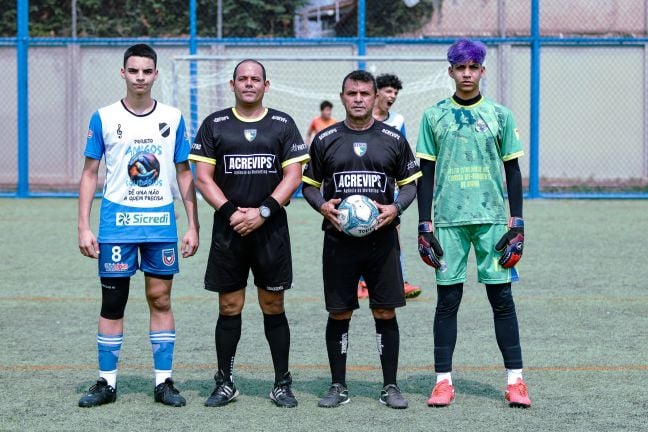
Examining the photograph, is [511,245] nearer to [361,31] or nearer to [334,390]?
[334,390]

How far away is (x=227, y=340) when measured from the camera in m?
6.03

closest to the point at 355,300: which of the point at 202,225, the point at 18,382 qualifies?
the point at 18,382

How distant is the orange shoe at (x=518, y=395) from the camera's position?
5750mm

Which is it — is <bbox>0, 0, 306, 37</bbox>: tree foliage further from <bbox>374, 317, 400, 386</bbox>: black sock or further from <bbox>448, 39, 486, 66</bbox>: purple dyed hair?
<bbox>374, 317, 400, 386</bbox>: black sock

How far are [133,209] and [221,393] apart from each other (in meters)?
1.08

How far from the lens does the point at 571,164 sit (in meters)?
20.8

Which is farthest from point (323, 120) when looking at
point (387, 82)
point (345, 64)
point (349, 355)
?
point (349, 355)

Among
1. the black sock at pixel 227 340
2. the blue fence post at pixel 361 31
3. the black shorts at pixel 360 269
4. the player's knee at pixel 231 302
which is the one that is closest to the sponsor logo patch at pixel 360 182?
the black shorts at pixel 360 269

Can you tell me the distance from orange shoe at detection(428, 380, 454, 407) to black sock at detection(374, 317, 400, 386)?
0.23 m

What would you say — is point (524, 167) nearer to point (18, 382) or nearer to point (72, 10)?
point (72, 10)

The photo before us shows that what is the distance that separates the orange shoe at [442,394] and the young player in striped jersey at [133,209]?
132 cm

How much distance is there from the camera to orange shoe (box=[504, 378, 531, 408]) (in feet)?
18.9

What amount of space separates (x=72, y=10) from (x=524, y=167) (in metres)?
8.80

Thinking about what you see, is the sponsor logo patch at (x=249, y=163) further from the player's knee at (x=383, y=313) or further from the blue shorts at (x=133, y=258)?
the player's knee at (x=383, y=313)
